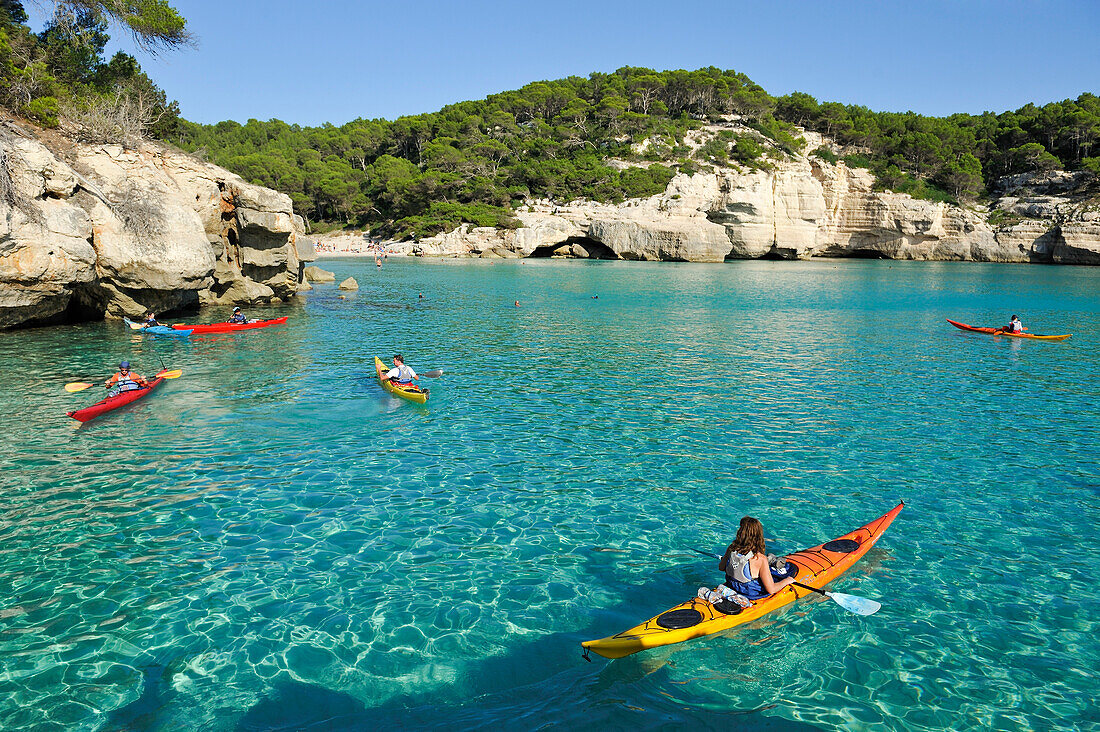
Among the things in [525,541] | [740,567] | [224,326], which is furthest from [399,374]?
[224,326]

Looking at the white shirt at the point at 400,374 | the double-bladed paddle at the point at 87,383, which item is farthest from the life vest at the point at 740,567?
the double-bladed paddle at the point at 87,383

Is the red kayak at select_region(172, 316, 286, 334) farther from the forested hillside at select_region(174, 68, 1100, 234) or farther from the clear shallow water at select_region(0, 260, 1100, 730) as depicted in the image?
the forested hillside at select_region(174, 68, 1100, 234)

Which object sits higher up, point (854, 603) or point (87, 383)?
point (87, 383)

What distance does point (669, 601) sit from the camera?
25.2 feet

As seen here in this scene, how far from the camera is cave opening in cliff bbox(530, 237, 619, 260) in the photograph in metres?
81.9

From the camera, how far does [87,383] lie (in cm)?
1634

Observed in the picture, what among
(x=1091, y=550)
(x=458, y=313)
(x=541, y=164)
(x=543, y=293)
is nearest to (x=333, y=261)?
(x=541, y=164)

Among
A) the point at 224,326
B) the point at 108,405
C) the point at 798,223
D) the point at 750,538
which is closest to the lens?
the point at 750,538

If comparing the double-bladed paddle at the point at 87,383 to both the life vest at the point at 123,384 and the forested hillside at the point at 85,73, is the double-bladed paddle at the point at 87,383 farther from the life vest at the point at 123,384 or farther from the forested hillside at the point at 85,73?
the forested hillside at the point at 85,73

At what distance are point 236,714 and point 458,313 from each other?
27408 mm

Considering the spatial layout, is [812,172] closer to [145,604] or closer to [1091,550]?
[1091,550]

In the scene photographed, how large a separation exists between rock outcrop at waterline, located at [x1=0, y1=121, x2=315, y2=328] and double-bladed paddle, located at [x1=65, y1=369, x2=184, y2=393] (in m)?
7.09

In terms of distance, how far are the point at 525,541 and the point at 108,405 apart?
11125mm

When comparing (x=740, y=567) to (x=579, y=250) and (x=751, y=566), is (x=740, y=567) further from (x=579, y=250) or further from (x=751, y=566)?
(x=579, y=250)
